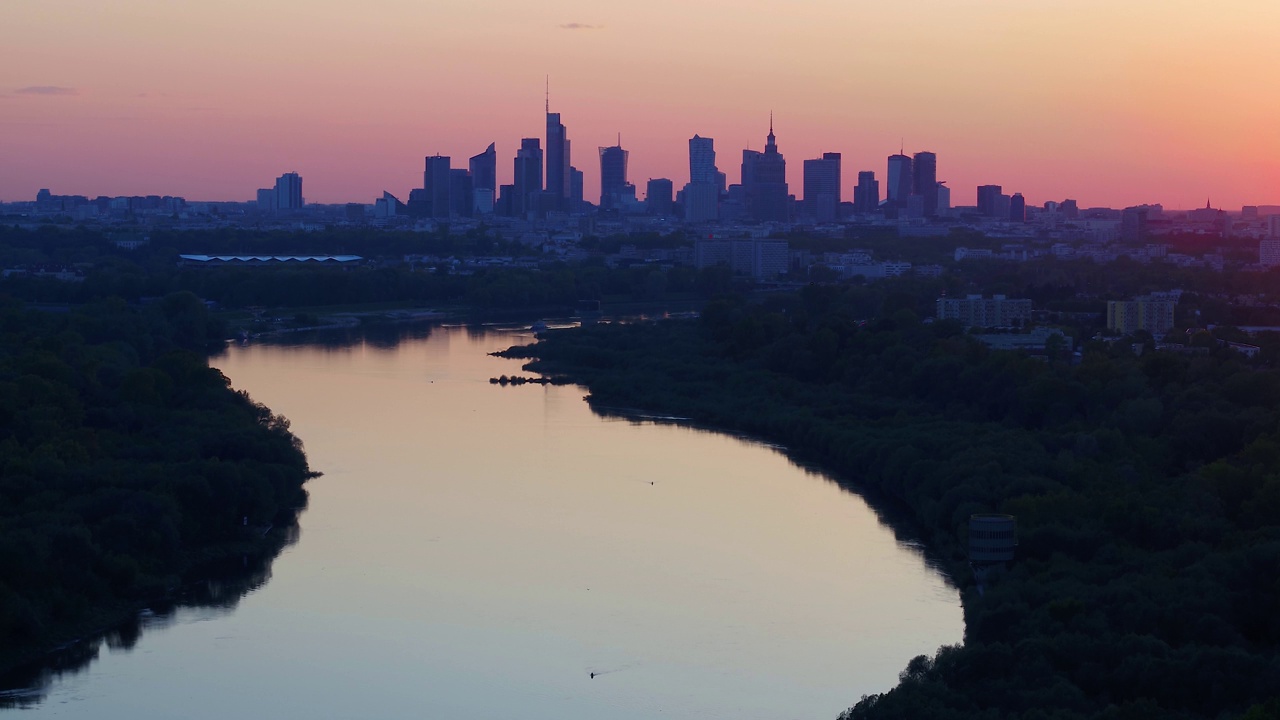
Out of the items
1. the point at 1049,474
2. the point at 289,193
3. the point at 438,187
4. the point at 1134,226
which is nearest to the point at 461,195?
the point at 438,187

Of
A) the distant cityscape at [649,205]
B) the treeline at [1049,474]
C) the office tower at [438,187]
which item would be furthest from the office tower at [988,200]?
the treeline at [1049,474]

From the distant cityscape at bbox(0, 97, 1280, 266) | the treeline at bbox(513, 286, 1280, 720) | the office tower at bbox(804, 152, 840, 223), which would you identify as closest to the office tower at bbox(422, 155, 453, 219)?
the distant cityscape at bbox(0, 97, 1280, 266)

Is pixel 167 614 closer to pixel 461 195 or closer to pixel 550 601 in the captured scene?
pixel 550 601

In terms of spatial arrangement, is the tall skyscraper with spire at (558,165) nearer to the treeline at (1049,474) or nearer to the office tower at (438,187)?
the office tower at (438,187)

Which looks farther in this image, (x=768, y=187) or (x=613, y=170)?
(x=613, y=170)

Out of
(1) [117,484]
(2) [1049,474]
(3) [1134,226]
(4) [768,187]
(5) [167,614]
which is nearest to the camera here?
(5) [167,614]

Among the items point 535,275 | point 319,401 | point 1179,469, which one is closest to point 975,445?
point 1179,469

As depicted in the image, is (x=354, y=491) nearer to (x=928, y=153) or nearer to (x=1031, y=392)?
(x=1031, y=392)
